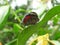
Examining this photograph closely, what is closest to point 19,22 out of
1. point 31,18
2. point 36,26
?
point 31,18

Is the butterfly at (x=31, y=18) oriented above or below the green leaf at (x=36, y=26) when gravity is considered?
above

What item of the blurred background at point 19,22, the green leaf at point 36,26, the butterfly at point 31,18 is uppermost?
the blurred background at point 19,22

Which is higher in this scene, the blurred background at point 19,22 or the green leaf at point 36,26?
the blurred background at point 19,22

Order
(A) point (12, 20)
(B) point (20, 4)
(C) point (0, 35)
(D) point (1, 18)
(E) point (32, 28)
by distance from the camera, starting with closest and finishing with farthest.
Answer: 1. (E) point (32, 28)
2. (D) point (1, 18)
3. (C) point (0, 35)
4. (A) point (12, 20)
5. (B) point (20, 4)

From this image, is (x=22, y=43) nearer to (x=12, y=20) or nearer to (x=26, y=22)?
(x=26, y=22)

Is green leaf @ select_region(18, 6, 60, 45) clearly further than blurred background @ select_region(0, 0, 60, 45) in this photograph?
No

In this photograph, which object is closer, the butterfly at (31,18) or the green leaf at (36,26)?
the green leaf at (36,26)

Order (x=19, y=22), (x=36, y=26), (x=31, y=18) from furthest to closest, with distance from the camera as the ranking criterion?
(x=19, y=22)
(x=31, y=18)
(x=36, y=26)

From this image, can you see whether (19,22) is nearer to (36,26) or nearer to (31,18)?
(31,18)

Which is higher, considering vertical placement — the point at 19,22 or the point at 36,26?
the point at 19,22

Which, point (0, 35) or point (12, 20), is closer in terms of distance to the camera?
point (0, 35)

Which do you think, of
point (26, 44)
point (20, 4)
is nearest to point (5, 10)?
point (26, 44)
